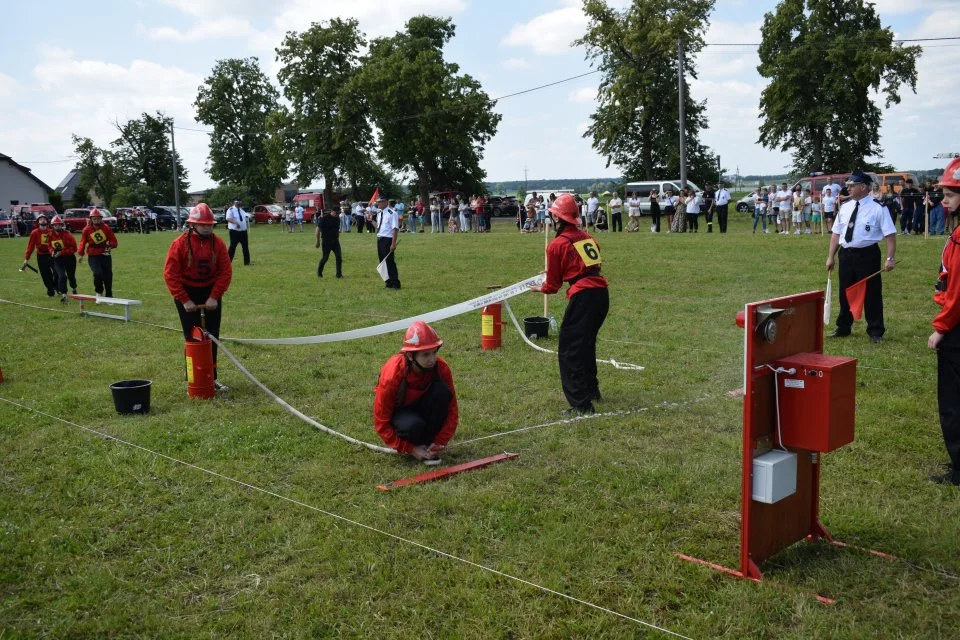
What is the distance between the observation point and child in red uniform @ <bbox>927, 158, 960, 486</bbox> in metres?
5.20

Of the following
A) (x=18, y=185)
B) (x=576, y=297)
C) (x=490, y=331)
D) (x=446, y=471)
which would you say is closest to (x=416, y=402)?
(x=446, y=471)

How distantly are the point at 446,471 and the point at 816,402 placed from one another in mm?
2867

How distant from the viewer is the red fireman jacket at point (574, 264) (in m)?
7.43

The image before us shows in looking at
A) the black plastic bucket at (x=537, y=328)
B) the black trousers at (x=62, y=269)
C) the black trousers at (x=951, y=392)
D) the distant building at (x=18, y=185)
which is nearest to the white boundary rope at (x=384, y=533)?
the black trousers at (x=951, y=392)

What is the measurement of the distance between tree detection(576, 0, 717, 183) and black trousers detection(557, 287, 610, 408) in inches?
1871

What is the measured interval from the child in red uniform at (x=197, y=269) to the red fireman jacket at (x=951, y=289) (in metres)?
6.48

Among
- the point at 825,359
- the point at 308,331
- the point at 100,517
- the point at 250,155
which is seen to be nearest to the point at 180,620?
the point at 100,517

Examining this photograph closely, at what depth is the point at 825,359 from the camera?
13.9 feet

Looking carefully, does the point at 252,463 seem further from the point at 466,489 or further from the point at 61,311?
the point at 61,311

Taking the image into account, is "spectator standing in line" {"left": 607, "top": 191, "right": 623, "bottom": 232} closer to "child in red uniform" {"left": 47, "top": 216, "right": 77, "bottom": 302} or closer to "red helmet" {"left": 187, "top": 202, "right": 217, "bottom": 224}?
"child in red uniform" {"left": 47, "top": 216, "right": 77, "bottom": 302}

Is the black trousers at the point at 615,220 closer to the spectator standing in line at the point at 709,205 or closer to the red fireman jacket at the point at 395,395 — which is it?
the spectator standing in line at the point at 709,205

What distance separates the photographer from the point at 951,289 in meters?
5.20

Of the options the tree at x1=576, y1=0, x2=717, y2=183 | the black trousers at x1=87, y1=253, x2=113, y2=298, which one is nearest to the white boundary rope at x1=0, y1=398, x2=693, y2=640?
the black trousers at x1=87, y1=253, x2=113, y2=298

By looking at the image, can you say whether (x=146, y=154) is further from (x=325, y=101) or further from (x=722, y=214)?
(x=722, y=214)
